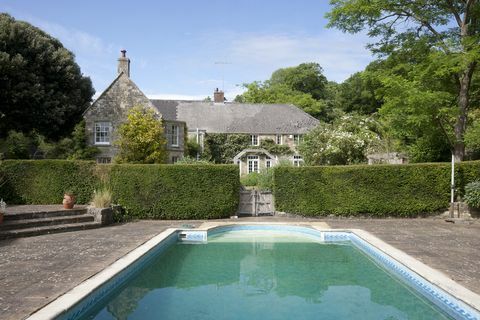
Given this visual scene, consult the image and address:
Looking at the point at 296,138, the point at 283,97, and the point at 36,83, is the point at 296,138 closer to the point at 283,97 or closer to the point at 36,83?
the point at 283,97

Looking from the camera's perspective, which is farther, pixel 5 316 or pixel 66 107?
pixel 66 107

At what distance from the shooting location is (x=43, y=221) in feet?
41.7

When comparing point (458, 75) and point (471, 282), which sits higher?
point (458, 75)

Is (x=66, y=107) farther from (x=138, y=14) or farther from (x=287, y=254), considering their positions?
(x=287, y=254)

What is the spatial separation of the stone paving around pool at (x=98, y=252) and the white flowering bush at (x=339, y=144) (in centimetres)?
957

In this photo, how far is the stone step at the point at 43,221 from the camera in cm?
1191

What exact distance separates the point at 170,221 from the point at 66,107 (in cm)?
1817

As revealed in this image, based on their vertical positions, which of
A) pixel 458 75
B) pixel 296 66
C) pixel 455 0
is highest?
pixel 296 66

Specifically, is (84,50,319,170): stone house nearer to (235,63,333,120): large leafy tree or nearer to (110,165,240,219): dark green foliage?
(110,165,240,219): dark green foliage

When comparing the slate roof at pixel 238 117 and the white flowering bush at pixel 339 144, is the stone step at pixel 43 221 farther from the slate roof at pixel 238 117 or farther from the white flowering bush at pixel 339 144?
the slate roof at pixel 238 117

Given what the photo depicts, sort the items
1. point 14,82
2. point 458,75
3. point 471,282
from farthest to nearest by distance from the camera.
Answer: point 14,82 < point 458,75 < point 471,282

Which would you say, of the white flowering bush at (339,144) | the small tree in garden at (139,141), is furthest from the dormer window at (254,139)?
the small tree in garden at (139,141)

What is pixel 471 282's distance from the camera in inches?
267

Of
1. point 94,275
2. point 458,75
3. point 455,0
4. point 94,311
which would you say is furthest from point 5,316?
point 455,0
